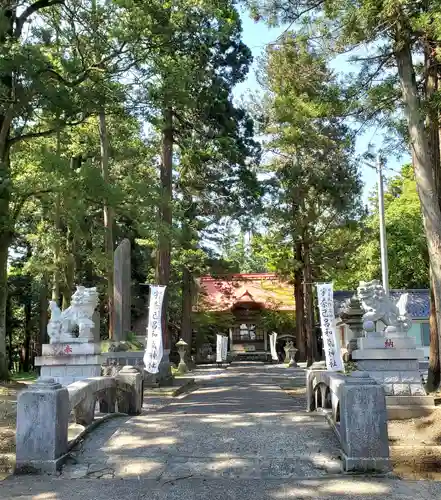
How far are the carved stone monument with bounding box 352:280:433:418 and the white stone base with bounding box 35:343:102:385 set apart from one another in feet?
18.0

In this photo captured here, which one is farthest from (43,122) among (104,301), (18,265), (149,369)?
(18,265)

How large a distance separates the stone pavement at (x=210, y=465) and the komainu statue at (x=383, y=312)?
4315 mm

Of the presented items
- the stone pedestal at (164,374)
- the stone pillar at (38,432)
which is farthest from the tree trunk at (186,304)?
the stone pillar at (38,432)

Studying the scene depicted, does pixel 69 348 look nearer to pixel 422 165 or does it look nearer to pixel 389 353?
pixel 389 353

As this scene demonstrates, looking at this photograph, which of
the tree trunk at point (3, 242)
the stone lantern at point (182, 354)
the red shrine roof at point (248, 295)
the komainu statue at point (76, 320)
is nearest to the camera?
the komainu statue at point (76, 320)

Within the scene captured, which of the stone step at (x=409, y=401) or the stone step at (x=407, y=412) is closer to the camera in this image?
the stone step at (x=407, y=412)

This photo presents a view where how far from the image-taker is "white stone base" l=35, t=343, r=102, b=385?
11.3 meters

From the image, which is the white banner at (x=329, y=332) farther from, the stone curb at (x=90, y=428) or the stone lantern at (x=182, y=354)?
the stone lantern at (x=182, y=354)

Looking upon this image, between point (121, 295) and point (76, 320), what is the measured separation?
526 centimetres

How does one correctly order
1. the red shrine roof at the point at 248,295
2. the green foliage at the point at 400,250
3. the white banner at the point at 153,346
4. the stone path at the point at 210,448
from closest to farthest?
the stone path at the point at 210,448 → the white banner at the point at 153,346 → the green foliage at the point at 400,250 → the red shrine roof at the point at 248,295

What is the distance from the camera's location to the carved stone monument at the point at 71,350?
11328mm

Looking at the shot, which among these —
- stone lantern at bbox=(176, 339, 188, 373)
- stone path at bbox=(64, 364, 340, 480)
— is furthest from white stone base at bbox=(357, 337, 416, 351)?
stone lantern at bbox=(176, 339, 188, 373)

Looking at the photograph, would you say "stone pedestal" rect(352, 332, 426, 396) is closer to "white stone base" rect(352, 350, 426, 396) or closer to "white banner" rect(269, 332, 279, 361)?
"white stone base" rect(352, 350, 426, 396)

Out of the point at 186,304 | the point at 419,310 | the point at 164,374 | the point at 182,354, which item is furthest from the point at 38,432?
the point at 419,310
